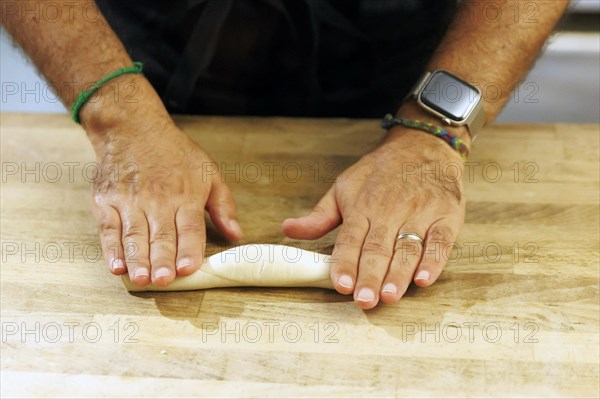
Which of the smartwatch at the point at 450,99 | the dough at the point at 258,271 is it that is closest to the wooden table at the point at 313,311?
the dough at the point at 258,271

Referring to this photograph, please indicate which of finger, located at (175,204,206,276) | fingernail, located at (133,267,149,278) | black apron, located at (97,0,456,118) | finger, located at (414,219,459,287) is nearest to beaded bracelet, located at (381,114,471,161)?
finger, located at (414,219,459,287)

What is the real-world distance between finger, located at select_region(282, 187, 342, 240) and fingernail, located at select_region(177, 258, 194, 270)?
153 mm

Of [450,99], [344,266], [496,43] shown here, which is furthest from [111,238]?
[496,43]

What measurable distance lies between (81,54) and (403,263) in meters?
0.66

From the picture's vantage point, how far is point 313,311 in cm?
94

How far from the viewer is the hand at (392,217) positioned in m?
0.92

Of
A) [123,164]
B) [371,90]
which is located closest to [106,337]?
[123,164]

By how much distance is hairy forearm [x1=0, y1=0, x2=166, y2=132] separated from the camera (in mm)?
1122

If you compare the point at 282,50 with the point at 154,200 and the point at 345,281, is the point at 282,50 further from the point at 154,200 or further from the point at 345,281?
the point at 345,281

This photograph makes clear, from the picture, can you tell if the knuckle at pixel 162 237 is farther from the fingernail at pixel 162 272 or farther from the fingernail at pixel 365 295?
the fingernail at pixel 365 295

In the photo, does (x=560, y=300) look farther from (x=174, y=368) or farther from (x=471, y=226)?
(x=174, y=368)

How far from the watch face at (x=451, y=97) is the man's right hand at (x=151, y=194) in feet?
1.23

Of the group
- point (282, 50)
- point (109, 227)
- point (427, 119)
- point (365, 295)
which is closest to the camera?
point (365, 295)

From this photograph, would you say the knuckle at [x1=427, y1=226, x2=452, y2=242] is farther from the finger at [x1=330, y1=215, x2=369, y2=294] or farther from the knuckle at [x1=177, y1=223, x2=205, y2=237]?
the knuckle at [x1=177, y1=223, x2=205, y2=237]
